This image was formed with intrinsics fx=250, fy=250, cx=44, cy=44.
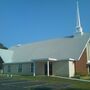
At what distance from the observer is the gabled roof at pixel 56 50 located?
41297 millimetres

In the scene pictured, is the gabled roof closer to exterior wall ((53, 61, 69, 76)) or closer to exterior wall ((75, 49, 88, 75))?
exterior wall ((53, 61, 69, 76))

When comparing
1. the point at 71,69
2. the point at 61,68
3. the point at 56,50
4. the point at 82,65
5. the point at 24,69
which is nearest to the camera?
the point at 71,69

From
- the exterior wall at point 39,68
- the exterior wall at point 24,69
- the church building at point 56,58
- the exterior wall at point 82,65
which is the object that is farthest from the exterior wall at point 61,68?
the exterior wall at point 24,69

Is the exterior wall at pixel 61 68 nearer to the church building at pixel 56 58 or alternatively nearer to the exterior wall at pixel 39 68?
the church building at pixel 56 58

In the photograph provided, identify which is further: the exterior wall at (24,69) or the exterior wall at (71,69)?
the exterior wall at (24,69)

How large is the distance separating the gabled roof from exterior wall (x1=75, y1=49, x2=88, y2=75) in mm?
1222

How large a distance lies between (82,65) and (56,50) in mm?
5612

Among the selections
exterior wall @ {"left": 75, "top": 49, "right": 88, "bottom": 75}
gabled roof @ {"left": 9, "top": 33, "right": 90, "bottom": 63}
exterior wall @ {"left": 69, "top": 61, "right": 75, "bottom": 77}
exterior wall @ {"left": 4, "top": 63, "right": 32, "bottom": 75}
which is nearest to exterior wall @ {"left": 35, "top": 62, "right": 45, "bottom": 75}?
gabled roof @ {"left": 9, "top": 33, "right": 90, "bottom": 63}

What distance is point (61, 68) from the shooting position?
40750mm

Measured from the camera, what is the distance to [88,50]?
43.1m

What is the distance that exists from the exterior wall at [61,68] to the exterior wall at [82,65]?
1.86m

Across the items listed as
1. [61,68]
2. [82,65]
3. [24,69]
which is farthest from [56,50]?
[24,69]

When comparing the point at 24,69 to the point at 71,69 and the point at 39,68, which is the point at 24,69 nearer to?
the point at 39,68

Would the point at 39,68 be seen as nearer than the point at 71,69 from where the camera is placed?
No
